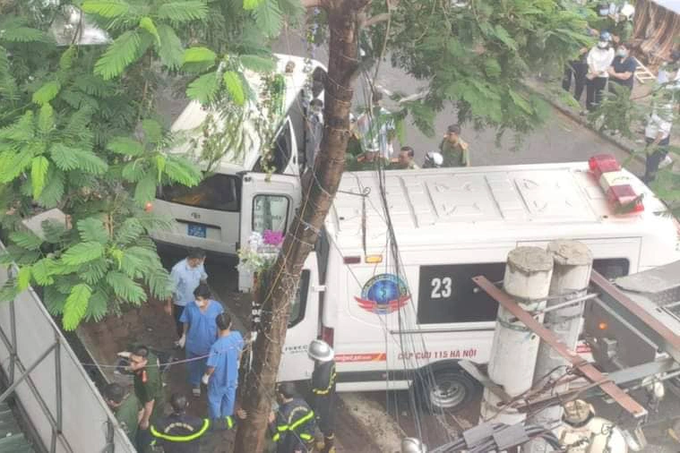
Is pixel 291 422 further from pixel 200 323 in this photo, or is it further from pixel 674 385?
pixel 674 385

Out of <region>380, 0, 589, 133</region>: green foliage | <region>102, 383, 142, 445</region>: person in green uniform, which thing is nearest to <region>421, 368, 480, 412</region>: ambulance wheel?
<region>380, 0, 589, 133</region>: green foliage

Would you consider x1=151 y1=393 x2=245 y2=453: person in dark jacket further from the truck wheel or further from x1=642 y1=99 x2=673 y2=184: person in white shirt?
x1=642 y1=99 x2=673 y2=184: person in white shirt

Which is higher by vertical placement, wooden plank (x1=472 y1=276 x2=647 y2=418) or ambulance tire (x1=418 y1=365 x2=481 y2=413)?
wooden plank (x1=472 y1=276 x2=647 y2=418)

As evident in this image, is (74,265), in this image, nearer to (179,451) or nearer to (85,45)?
(85,45)

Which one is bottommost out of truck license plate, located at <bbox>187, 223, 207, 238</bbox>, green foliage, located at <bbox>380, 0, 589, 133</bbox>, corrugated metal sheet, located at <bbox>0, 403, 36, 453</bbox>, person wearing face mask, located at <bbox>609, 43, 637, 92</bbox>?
corrugated metal sheet, located at <bbox>0, 403, 36, 453</bbox>

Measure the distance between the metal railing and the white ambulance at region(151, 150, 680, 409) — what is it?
2393mm

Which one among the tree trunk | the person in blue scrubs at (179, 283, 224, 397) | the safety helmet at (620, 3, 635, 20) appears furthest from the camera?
the safety helmet at (620, 3, 635, 20)

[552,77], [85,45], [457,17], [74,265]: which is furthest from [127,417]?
[552,77]

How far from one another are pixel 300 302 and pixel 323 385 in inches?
33.8

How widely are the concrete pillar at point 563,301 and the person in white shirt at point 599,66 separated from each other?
9928 mm

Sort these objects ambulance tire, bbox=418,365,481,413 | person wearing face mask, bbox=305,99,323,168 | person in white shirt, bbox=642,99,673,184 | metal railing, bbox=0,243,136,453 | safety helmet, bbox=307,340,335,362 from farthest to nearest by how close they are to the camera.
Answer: person in white shirt, bbox=642,99,673,184
person wearing face mask, bbox=305,99,323,168
ambulance tire, bbox=418,365,481,413
safety helmet, bbox=307,340,335,362
metal railing, bbox=0,243,136,453

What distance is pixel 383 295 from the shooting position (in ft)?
28.8

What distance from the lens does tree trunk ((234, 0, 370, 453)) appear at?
5965 millimetres

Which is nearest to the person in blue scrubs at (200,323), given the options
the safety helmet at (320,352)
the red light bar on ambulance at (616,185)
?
the safety helmet at (320,352)
